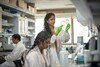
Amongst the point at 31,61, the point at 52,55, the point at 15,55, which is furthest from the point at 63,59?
the point at 15,55

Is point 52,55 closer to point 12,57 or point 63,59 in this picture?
point 63,59

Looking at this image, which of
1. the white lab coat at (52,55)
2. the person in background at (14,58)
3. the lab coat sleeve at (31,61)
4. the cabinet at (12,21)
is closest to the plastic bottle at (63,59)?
the white lab coat at (52,55)

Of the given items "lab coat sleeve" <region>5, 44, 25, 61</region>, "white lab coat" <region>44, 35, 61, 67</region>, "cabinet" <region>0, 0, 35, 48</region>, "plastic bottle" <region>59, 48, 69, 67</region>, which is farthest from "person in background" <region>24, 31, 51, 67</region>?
"cabinet" <region>0, 0, 35, 48</region>

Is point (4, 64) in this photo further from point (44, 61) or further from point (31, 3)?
point (31, 3)

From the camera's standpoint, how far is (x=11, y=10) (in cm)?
562

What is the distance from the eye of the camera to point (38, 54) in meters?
2.55

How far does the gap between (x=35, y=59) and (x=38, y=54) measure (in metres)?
0.09

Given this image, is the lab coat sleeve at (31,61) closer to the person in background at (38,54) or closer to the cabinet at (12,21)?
the person in background at (38,54)

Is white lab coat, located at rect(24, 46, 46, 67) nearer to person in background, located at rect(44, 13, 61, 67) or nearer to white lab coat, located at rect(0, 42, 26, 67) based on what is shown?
person in background, located at rect(44, 13, 61, 67)

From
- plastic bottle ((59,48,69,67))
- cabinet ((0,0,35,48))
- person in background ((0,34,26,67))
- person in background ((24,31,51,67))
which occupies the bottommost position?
person in background ((0,34,26,67))

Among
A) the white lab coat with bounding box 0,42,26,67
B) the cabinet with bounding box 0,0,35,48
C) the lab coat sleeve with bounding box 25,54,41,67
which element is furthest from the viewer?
the cabinet with bounding box 0,0,35,48

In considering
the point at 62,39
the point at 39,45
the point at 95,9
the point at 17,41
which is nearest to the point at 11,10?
the point at 17,41

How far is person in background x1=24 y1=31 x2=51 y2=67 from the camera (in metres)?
2.44

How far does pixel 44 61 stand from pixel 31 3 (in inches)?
201
